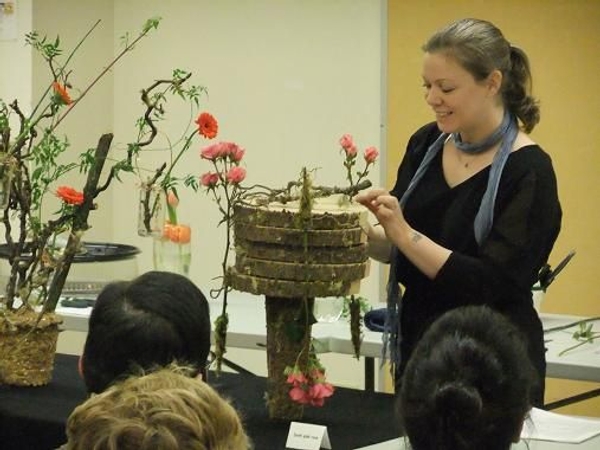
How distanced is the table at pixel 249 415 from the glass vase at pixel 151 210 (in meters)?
0.46

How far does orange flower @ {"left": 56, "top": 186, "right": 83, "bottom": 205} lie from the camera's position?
98.7 inches

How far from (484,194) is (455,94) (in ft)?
0.68

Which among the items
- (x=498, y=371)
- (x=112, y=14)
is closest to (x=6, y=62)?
(x=112, y=14)

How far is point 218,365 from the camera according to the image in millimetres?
2465

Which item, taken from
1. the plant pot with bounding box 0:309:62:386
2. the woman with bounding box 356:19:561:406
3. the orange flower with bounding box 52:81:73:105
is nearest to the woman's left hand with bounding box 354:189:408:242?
the woman with bounding box 356:19:561:406

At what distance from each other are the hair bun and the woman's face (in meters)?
1.01

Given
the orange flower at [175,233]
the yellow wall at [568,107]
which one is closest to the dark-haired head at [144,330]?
the orange flower at [175,233]

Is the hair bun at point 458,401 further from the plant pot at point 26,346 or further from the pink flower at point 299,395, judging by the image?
the plant pot at point 26,346

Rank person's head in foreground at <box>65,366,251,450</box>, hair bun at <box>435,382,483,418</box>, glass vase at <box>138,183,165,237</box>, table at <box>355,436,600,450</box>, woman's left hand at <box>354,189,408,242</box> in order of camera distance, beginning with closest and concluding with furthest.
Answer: person's head in foreground at <box>65,366,251,450</box> → hair bun at <box>435,382,483,418</box> → table at <box>355,436,600,450</box> → woman's left hand at <box>354,189,408,242</box> → glass vase at <box>138,183,165,237</box>

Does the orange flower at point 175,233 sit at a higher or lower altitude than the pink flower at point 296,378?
higher

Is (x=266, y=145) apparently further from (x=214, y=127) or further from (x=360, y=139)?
(x=214, y=127)

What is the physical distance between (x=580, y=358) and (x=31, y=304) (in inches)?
54.4

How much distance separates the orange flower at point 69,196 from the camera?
2508 millimetres

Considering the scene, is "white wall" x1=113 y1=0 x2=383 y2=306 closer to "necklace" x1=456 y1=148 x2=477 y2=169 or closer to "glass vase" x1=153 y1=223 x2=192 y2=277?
"glass vase" x1=153 y1=223 x2=192 y2=277
